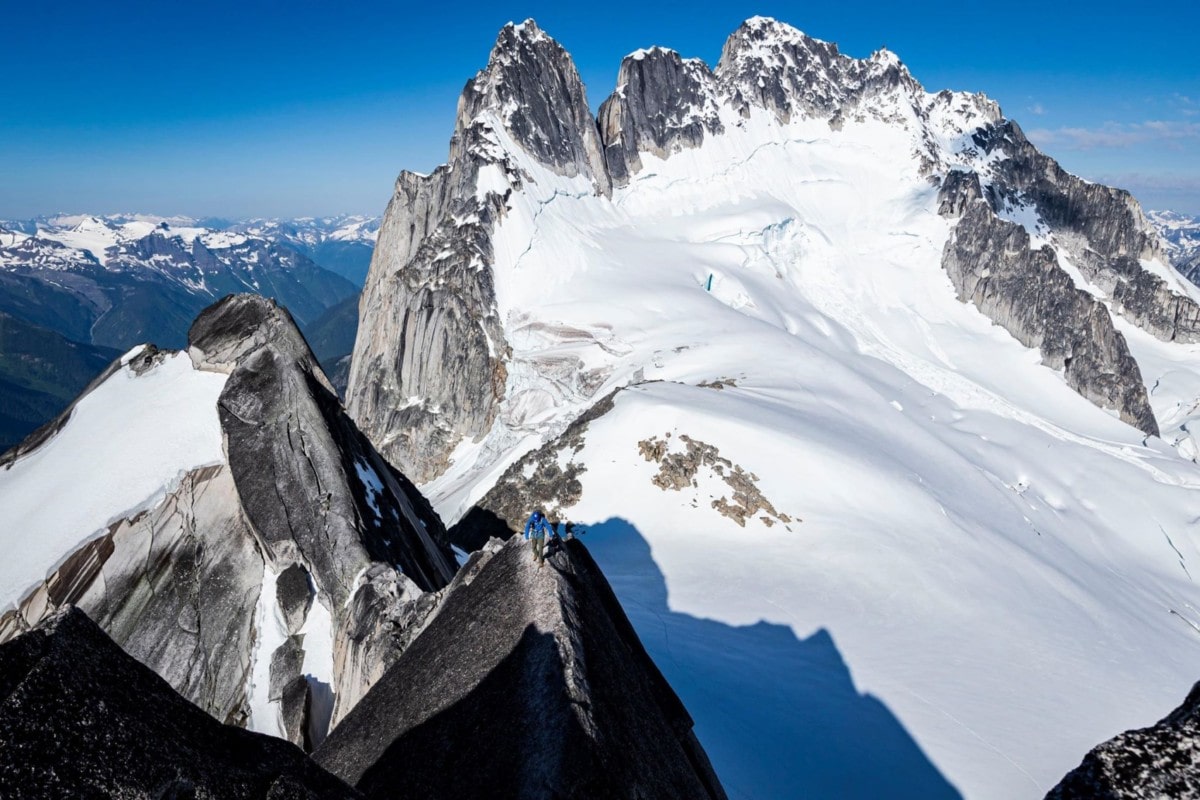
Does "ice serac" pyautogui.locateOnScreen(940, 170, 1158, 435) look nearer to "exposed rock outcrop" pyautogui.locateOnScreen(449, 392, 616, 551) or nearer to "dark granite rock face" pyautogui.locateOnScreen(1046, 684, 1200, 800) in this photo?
"exposed rock outcrop" pyautogui.locateOnScreen(449, 392, 616, 551)

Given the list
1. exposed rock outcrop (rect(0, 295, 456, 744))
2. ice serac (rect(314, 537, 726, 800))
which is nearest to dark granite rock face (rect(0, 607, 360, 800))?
ice serac (rect(314, 537, 726, 800))

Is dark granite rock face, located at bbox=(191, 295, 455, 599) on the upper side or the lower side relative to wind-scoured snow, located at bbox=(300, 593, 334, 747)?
upper

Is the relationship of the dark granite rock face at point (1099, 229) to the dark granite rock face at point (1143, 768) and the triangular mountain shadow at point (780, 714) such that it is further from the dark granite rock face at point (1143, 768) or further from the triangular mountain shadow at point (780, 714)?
the dark granite rock face at point (1143, 768)

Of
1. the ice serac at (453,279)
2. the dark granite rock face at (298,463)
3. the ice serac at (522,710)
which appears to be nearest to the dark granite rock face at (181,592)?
the dark granite rock face at (298,463)

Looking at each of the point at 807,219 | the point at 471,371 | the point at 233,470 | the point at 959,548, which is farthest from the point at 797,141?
the point at 233,470

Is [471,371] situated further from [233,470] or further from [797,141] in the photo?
[797,141]

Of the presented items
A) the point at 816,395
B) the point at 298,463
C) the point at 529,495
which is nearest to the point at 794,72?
the point at 816,395

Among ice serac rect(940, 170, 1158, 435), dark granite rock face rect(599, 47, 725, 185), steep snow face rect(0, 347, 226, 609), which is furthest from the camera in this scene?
dark granite rock face rect(599, 47, 725, 185)

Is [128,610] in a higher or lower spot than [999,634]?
higher
